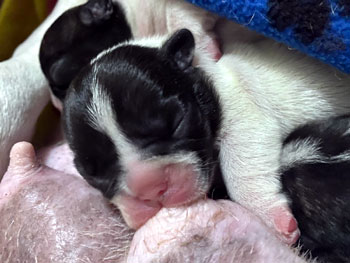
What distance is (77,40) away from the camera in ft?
5.43

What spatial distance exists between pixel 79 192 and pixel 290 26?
608 mm

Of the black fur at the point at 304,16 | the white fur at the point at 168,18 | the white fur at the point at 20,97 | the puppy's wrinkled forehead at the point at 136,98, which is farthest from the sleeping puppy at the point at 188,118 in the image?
the white fur at the point at 20,97

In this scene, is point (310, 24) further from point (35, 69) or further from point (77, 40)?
point (35, 69)

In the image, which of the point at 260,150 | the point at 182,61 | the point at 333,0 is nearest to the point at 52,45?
the point at 182,61

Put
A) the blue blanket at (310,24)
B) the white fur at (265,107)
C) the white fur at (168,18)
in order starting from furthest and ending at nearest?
the white fur at (168,18)
the white fur at (265,107)
the blue blanket at (310,24)

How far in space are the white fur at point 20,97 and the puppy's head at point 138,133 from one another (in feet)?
1.07

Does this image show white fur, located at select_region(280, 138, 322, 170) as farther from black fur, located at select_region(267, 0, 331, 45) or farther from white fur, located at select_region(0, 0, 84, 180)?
white fur, located at select_region(0, 0, 84, 180)

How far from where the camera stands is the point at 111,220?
4.52 ft

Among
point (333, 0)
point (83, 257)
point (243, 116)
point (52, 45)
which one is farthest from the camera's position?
point (52, 45)

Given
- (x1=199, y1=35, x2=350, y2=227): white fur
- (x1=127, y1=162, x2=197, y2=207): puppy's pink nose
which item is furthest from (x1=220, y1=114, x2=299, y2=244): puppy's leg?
(x1=127, y1=162, x2=197, y2=207): puppy's pink nose

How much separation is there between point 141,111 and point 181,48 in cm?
23

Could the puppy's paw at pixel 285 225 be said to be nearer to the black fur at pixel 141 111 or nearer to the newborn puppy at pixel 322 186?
the newborn puppy at pixel 322 186

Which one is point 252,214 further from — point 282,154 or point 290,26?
point 290,26

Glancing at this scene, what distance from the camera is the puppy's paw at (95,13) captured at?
1648 mm
